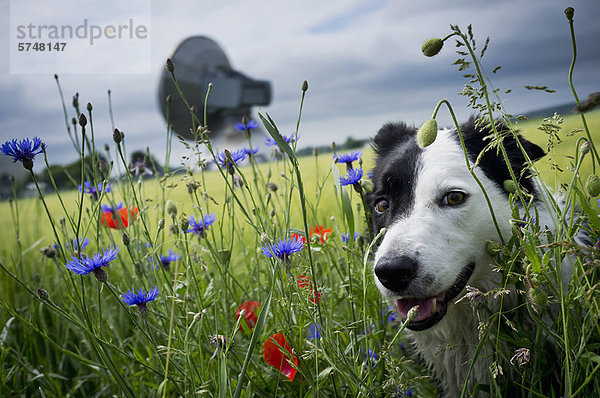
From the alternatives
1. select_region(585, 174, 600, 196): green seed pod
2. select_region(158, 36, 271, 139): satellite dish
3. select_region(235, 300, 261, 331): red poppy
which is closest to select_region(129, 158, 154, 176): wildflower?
select_region(235, 300, 261, 331): red poppy

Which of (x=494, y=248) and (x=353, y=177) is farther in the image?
(x=353, y=177)

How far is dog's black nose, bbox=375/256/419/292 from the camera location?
1.20 m

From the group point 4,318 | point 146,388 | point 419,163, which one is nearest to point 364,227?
point 419,163

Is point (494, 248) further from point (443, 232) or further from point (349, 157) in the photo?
point (349, 157)

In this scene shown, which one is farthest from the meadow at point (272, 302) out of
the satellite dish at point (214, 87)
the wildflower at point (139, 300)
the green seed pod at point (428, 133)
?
the satellite dish at point (214, 87)

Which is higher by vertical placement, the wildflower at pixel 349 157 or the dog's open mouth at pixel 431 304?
the wildflower at pixel 349 157

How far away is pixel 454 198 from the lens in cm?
141

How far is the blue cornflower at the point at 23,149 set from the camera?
3.05 feet

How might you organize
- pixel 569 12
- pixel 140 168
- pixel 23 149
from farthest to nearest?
1. pixel 140 168
2. pixel 23 149
3. pixel 569 12

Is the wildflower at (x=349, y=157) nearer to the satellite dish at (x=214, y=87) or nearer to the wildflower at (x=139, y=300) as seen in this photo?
the wildflower at (x=139, y=300)

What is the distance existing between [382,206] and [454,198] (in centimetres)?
27

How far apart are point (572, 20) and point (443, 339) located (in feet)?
3.91

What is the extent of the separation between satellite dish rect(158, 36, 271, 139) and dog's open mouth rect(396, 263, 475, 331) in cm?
716

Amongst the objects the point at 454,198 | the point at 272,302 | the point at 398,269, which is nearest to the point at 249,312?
the point at 272,302
